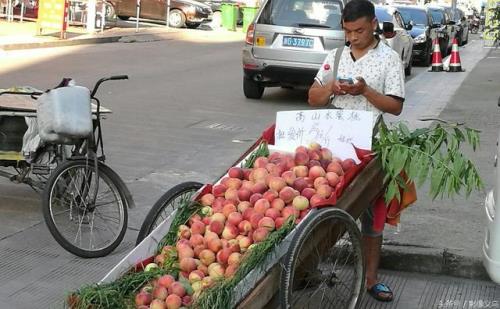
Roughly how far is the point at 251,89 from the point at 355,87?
857 cm

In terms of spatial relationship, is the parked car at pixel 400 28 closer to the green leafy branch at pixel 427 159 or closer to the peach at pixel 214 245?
the green leafy branch at pixel 427 159

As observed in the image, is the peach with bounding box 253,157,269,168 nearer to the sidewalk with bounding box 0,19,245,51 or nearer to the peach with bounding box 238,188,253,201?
the peach with bounding box 238,188,253,201

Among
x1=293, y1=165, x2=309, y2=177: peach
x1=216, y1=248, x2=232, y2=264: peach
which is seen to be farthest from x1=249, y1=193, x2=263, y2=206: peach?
x1=216, y1=248, x2=232, y2=264: peach

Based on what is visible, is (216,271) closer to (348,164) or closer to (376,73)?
(348,164)

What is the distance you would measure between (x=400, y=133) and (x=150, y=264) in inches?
59.9

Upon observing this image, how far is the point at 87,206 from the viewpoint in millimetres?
5133

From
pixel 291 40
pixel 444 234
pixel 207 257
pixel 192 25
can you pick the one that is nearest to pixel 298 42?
pixel 291 40

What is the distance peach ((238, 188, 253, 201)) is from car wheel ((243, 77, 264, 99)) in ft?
28.3

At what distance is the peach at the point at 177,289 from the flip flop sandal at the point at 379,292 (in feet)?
5.18

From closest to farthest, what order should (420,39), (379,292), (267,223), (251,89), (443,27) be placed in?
(267,223), (379,292), (251,89), (420,39), (443,27)

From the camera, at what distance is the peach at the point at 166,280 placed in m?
3.31

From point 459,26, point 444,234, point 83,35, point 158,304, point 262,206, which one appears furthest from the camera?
point 459,26

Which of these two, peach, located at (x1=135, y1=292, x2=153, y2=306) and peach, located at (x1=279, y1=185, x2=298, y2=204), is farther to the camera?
peach, located at (x1=279, y1=185, x2=298, y2=204)

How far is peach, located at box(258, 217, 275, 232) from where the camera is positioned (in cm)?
346
